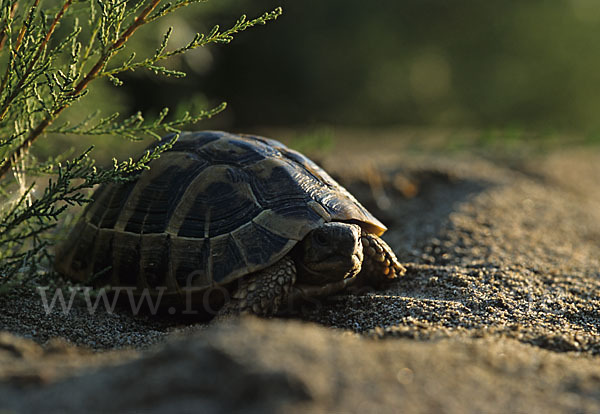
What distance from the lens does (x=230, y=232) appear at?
2.81 metres

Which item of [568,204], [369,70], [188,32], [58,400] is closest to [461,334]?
[58,400]

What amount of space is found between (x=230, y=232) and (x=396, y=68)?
10339mm

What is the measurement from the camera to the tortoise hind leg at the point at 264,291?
269cm

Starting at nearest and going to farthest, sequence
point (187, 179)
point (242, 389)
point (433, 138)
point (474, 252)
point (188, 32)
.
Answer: point (242, 389) < point (187, 179) < point (474, 252) < point (188, 32) < point (433, 138)

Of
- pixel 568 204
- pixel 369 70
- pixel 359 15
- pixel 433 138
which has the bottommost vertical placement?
pixel 568 204

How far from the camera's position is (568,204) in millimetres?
5621

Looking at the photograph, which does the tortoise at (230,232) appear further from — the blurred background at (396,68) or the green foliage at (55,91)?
the blurred background at (396,68)

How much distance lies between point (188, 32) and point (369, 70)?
203 inches

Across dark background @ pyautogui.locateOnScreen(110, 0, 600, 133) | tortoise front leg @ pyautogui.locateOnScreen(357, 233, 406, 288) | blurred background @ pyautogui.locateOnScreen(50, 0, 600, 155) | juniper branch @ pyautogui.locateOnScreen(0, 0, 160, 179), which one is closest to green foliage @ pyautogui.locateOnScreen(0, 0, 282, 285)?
juniper branch @ pyautogui.locateOnScreen(0, 0, 160, 179)

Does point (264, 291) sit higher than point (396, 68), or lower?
lower

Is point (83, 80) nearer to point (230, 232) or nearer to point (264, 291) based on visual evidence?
point (230, 232)

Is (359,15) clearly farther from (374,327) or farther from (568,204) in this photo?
(374,327)

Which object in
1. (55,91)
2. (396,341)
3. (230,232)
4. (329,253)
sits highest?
(55,91)

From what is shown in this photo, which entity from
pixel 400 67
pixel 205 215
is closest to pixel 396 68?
pixel 400 67
